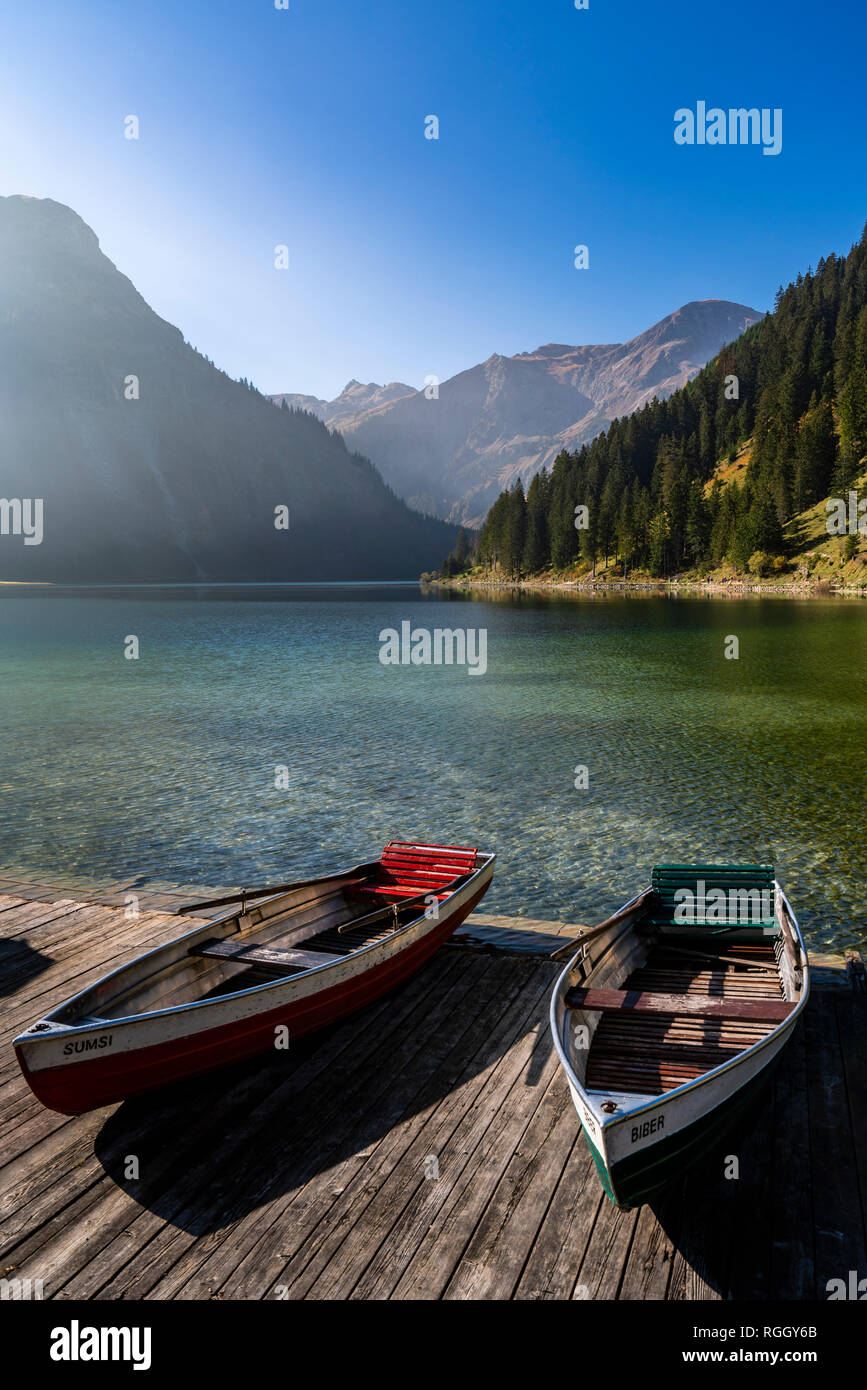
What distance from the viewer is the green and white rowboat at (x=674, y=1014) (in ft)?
19.5

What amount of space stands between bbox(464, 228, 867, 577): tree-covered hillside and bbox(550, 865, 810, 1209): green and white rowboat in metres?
133

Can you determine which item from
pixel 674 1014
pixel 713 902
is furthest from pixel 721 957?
pixel 674 1014

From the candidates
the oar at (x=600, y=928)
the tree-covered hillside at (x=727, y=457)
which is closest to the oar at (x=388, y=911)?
the oar at (x=600, y=928)

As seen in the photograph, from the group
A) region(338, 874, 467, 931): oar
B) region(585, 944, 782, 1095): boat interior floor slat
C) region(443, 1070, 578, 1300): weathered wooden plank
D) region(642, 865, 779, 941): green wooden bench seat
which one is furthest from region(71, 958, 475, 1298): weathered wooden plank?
region(642, 865, 779, 941): green wooden bench seat

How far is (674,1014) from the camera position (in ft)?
26.1

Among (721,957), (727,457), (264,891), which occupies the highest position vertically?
(727,457)

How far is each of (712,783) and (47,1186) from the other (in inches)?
882

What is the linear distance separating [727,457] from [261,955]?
194468 millimetres

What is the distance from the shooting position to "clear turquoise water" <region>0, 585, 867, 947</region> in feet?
63.0

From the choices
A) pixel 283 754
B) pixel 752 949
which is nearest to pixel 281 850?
pixel 283 754

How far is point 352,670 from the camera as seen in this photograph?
178ft

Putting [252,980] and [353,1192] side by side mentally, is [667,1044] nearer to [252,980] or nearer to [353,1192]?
[353,1192]

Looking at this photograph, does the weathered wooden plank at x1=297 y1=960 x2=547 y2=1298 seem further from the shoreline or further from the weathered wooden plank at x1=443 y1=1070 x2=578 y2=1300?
the shoreline

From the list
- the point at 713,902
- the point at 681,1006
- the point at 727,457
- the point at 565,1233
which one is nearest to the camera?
the point at 565,1233
